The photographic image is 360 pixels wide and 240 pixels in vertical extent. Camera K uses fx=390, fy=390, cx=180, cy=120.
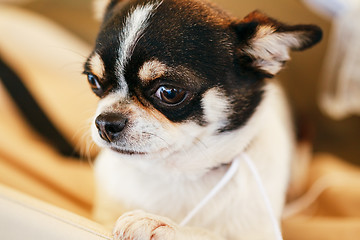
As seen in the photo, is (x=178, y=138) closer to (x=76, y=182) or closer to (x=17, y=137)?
(x=76, y=182)

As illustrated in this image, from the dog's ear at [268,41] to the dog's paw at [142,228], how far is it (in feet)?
2.08

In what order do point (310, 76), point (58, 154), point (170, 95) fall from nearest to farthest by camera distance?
point (170, 95), point (58, 154), point (310, 76)

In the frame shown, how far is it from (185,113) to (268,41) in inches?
15.6

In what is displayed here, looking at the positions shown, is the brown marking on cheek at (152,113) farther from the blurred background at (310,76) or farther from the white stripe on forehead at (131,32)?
the blurred background at (310,76)

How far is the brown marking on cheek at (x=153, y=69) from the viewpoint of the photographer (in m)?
1.25

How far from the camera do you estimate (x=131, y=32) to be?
50.8 inches

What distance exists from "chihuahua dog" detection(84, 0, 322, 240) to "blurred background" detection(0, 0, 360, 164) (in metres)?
1.17

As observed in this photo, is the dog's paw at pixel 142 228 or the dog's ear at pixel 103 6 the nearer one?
the dog's paw at pixel 142 228

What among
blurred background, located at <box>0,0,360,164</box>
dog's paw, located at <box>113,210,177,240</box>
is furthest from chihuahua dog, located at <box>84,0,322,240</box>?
blurred background, located at <box>0,0,360,164</box>

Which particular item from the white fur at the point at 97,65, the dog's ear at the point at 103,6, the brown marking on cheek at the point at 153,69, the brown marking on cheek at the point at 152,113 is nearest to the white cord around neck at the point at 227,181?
the brown marking on cheek at the point at 152,113

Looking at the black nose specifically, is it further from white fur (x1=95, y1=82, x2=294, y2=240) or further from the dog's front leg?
the dog's front leg

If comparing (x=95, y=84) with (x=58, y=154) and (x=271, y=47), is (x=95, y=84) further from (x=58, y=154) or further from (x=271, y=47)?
(x=58, y=154)

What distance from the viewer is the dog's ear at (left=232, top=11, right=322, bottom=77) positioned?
1357 millimetres

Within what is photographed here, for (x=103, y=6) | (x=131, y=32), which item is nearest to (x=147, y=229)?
(x=131, y=32)
